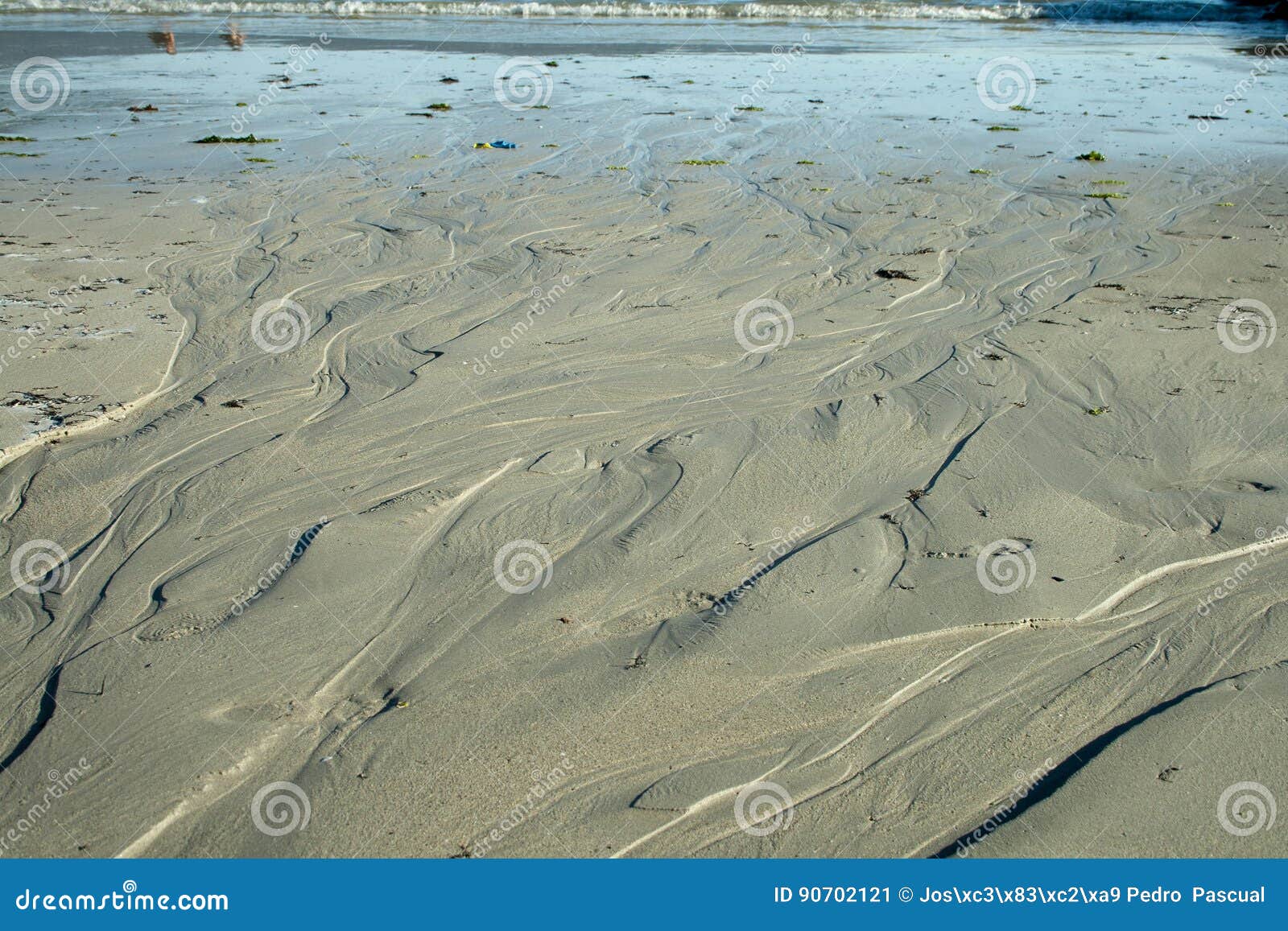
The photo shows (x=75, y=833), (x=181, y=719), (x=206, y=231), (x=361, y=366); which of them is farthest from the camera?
(x=206, y=231)

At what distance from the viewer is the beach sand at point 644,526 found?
3117 mm

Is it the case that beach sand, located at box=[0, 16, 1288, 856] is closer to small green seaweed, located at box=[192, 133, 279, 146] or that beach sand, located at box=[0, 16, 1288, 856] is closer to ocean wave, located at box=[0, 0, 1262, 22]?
small green seaweed, located at box=[192, 133, 279, 146]

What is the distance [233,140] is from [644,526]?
9679 mm

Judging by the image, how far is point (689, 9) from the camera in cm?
3072

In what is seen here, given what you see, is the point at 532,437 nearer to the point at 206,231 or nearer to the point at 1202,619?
the point at 1202,619

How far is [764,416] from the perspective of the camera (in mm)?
5488

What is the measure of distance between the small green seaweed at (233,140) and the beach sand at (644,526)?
2.62 meters

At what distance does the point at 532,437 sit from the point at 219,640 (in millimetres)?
1953

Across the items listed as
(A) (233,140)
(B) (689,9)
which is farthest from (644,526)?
(B) (689,9)

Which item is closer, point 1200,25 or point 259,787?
point 259,787

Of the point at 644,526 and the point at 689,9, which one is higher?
the point at 689,9

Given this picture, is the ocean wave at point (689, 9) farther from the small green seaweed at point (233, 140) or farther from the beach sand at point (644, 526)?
the beach sand at point (644, 526)

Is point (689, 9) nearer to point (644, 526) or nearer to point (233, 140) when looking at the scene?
point (233, 140)

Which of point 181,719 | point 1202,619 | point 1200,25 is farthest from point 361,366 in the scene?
point 1200,25
